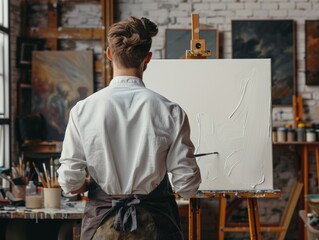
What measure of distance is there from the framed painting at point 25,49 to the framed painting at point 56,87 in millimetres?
52

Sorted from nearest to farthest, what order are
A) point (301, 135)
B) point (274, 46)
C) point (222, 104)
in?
point (222, 104) → point (301, 135) → point (274, 46)

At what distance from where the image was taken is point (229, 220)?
21.8ft

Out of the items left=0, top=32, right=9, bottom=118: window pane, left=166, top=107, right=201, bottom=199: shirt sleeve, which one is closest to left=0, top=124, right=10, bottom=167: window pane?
left=0, top=32, right=9, bottom=118: window pane

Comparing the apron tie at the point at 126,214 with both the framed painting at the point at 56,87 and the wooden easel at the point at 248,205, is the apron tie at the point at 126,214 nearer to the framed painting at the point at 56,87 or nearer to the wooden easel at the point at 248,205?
the wooden easel at the point at 248,205

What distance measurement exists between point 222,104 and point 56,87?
2.88 meters

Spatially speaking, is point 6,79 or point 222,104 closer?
point 222,104

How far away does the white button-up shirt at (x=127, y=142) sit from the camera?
234cm

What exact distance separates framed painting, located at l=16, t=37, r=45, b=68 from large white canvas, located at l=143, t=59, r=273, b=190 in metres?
2.71

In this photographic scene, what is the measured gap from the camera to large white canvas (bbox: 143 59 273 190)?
3.87 m

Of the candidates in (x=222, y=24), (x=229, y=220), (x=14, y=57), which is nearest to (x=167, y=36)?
(x=222, y=24)

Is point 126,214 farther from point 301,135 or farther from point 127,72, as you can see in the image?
point 301,135

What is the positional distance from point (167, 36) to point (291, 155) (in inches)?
69.6

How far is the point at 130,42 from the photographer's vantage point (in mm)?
2383

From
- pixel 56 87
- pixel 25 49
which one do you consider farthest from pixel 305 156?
pixel 25 49
